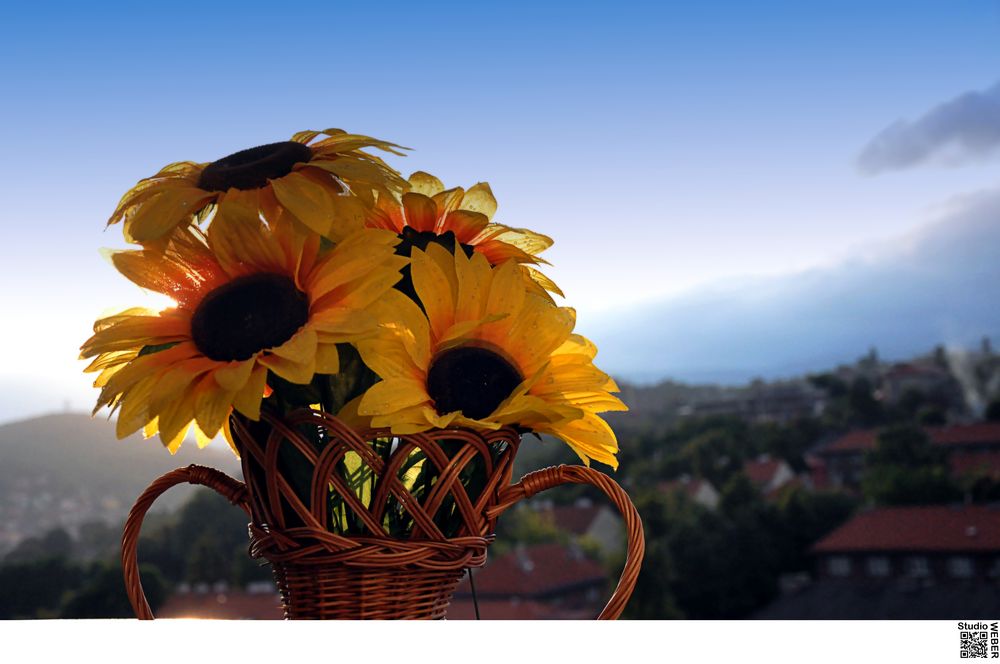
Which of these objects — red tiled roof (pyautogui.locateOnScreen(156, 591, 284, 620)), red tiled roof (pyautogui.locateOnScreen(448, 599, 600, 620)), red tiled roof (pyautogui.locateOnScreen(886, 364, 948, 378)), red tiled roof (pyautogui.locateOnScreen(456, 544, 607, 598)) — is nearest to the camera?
red tiled roof (pyautogui.locateOnScreen(156, 591, 284, 620))

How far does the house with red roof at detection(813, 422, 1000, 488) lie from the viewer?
850 inches

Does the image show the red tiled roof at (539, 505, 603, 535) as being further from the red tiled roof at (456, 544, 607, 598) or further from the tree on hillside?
the tree on hillside

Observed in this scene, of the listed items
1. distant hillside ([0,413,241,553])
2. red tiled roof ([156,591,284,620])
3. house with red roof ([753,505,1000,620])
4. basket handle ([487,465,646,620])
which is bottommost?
house with red roof ([753,505,1000,620])

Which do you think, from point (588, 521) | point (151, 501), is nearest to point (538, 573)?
point (588, 521)

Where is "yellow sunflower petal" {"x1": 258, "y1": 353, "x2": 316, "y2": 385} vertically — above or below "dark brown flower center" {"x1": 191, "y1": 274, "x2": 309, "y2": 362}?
below

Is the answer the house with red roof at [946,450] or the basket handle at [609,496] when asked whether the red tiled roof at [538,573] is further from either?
the basket handle at [609,496]

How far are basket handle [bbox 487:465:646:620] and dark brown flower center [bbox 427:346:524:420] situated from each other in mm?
46


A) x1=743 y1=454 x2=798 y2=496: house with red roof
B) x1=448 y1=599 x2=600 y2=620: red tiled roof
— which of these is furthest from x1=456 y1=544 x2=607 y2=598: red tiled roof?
x1=743 y1=454 x2=798 y2=496: house with red roof

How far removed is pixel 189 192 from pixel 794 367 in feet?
88.0

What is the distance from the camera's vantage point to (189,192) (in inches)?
17.1

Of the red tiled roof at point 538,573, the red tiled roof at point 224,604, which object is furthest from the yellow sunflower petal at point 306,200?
the red tiled roof at point 538,573

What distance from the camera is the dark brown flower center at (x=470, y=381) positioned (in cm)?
41

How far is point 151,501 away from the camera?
0.50 metres

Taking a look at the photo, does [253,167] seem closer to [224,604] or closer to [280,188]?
[280,188]
